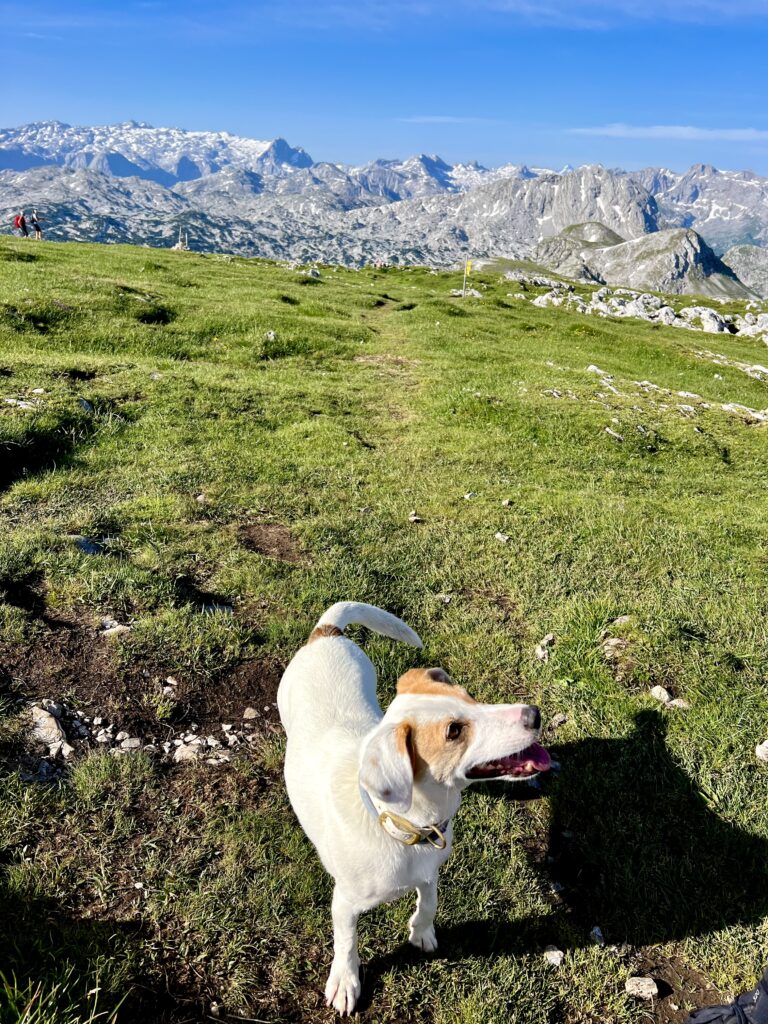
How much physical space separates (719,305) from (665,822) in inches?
6186

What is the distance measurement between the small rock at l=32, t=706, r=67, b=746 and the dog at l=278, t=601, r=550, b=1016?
225 cm

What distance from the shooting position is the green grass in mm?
4082

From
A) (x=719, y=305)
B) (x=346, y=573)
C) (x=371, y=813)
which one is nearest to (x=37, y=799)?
(x=371, y=813)

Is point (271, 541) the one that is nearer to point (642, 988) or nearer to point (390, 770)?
point (390, 770)

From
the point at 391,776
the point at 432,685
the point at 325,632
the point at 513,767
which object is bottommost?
the point at 325,632

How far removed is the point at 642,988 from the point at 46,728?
522 centimetres

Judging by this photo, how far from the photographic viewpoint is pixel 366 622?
202 inches

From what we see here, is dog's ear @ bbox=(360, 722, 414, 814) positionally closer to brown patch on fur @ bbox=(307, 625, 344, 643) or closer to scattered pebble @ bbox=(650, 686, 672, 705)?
brown patch on fur @ bbox=(307, 625, 344, 643)

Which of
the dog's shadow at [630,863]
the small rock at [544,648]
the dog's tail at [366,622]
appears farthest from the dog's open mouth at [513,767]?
the small rock at [544,648]

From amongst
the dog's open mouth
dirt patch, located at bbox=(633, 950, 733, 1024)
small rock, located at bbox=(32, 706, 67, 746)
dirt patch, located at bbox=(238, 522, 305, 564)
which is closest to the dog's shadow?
dirt patch, located at bbox=(633, 950, 733, 1024)

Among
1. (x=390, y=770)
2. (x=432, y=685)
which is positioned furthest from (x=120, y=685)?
(x=390, y=770)

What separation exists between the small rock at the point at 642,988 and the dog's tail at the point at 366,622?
2763 millimetres

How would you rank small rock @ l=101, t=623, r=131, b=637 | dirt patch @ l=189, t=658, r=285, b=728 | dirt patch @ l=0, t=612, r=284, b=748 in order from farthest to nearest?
1. small rock @ l=101, t=623, r=131, b=637
2. dirt patch @ l=189, t=658, r=285, b=728
3. dirt patch @ l=0, t=612, r=284, b=748

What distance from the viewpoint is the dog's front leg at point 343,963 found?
3.88 m
